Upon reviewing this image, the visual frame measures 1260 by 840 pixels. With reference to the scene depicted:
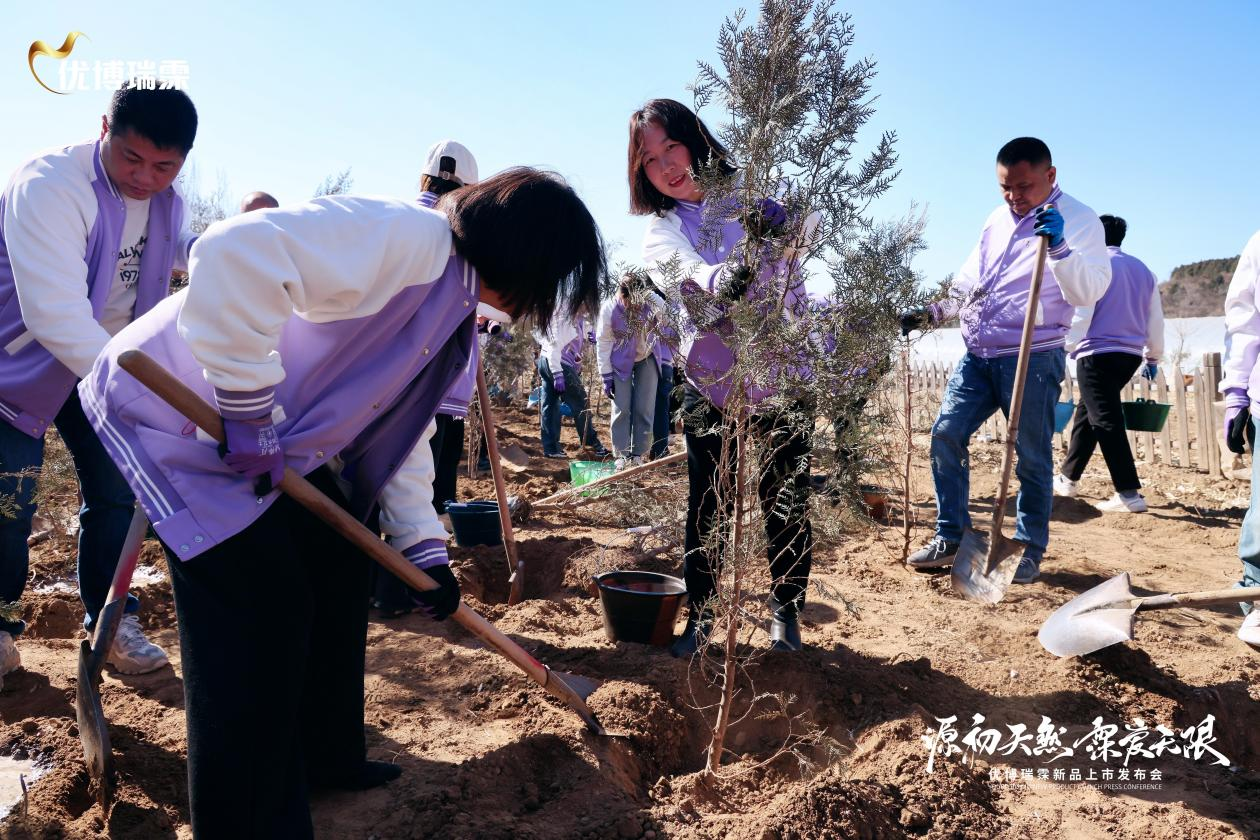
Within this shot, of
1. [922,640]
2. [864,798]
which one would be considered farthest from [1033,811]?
[922,640]

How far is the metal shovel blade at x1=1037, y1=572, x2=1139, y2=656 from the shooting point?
3.24 metres

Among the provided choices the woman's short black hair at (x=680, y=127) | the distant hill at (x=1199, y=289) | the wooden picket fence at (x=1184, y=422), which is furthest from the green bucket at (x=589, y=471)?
the distant hill at (x=1199, y=289)

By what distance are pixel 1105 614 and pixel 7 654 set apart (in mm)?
4146

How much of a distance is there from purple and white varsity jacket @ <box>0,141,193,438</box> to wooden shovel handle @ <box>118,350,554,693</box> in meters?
1.32

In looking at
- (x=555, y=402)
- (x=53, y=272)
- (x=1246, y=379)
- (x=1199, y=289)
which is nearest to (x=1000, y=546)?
(x=1246, y=379)

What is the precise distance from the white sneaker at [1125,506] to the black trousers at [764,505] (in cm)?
459

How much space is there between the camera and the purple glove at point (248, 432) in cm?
170

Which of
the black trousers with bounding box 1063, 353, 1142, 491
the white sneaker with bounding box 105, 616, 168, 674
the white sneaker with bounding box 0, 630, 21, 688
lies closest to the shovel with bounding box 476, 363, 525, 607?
the white sneaker with bounding box 105, 616, 168, 674

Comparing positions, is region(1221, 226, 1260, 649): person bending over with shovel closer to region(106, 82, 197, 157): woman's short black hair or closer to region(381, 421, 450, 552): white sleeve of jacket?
region(381, 421, 450, 552): white sleeve of jacket

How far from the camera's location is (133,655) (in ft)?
10.8

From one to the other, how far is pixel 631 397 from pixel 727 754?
5.14 metres

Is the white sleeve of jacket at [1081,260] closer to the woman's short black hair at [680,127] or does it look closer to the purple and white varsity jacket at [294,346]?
the woman's short black hair at [680,127]

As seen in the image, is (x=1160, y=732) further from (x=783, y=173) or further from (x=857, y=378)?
(x=783, y=173)

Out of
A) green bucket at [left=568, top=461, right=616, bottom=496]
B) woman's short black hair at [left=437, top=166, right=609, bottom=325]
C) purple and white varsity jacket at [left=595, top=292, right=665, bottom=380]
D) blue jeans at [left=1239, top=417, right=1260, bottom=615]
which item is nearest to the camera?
woman's short black hair at [left=437, top=166, right=609, bottom=325]
